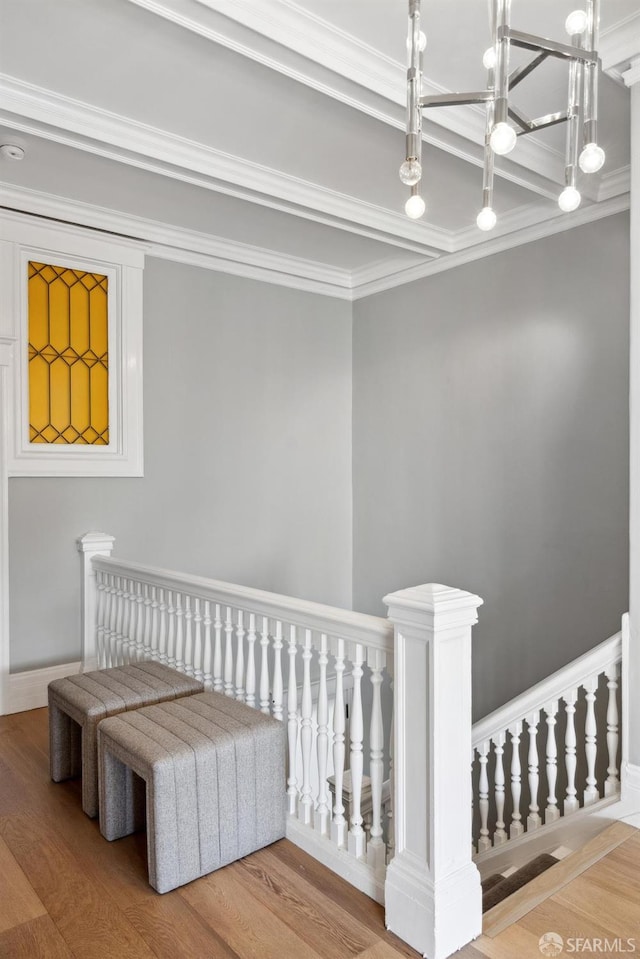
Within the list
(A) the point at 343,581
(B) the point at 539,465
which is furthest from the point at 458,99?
(A) the point at 343,581

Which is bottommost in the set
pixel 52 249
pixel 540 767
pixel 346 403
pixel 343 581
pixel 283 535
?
pixel 540 767

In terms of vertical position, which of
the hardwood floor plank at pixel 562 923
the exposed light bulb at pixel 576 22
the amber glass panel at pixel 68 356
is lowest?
the hardwood floor plank at pixel 562 923

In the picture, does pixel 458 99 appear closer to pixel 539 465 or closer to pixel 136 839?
pixel 136 839

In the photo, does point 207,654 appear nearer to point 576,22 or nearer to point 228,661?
point 228,661

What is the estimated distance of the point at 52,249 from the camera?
3830 millimetres

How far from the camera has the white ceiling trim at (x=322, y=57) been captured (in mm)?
2283

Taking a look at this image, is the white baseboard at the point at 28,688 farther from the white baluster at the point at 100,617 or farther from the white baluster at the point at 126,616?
the white baluster at the point at 126,616

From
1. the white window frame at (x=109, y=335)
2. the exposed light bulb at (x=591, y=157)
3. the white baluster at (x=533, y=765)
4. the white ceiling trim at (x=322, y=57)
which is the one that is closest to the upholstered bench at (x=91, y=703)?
the white baluster at (x=533, y=765)

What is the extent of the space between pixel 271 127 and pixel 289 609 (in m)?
2.19

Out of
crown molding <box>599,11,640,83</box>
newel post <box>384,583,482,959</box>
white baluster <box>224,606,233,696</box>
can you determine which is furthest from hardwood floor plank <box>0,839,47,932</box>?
crown molding <box>599,11,640,83</box>

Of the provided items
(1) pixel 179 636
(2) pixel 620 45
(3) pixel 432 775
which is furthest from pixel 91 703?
(2) pixel 620 45

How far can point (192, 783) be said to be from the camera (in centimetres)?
208

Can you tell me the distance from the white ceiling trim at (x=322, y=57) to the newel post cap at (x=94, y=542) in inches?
102

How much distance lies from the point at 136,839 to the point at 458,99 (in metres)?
2.49
